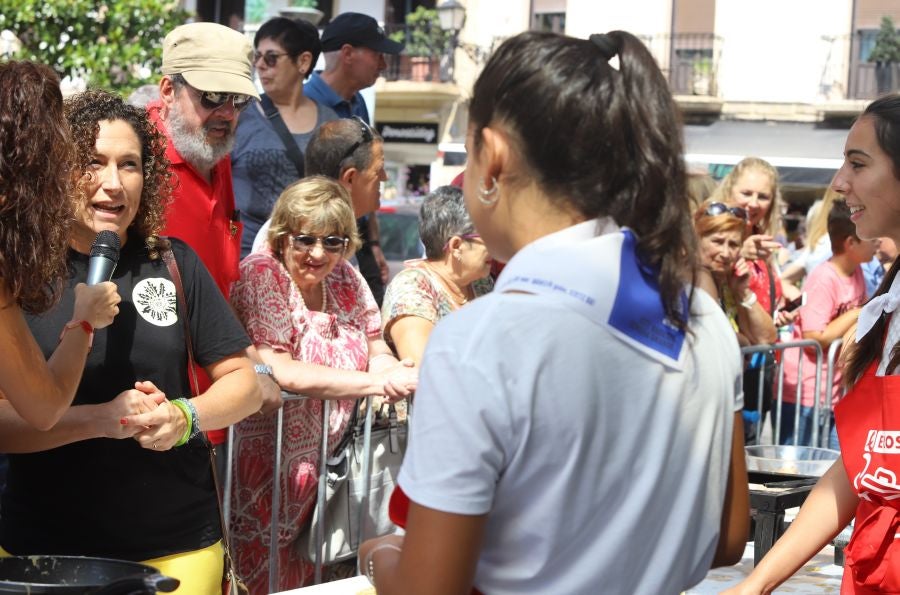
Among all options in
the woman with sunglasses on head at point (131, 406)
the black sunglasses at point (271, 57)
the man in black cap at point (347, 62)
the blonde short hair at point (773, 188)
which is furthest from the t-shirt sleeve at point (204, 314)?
the blonde short hair at point (773, 188)

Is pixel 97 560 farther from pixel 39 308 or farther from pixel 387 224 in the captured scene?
pixel 387 224

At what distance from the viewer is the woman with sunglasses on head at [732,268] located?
5.54 m

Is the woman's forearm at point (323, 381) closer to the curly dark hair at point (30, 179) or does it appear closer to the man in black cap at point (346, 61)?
the curly dark hair at point (30, 179)

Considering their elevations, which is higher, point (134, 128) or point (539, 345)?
point (134, 128)

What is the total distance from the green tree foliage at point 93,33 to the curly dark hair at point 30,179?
38.6 ft

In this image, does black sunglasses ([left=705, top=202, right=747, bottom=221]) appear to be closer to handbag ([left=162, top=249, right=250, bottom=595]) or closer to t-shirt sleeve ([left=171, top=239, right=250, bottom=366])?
t-shirt sleeve ([left=171, top=239, right=250, bottom=366])

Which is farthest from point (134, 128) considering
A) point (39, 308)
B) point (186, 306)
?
point (39, 308)

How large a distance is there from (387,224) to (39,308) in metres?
11.1

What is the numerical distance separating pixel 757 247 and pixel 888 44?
18660 millimetres

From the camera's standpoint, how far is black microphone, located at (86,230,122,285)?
262cm

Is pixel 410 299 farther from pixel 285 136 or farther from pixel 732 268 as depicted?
pixel 732 268

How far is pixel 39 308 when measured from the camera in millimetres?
2439

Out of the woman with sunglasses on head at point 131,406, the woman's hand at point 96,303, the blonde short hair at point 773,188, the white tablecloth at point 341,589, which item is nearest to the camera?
the woman's hand at point 96,303

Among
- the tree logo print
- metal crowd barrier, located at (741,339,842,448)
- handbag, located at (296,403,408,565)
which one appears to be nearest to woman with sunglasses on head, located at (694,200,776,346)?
metal crowd barrier, located at (741,339,842,448)
